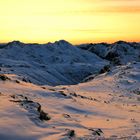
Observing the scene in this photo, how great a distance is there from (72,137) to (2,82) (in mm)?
14651

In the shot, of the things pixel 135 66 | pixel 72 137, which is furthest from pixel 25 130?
pixel 135 66

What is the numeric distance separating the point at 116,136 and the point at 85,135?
1.58 m

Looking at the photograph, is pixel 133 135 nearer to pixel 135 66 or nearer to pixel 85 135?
pixel 85 135

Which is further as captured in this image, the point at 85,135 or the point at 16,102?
the point at 16,102

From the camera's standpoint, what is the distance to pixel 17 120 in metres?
16.2

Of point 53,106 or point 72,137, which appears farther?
point 53,106

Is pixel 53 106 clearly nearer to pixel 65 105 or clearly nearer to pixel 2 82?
pixel 65 105

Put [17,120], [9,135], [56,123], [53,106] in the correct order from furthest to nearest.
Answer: [53,106]
[56,123]
[17,120]
[9,135]

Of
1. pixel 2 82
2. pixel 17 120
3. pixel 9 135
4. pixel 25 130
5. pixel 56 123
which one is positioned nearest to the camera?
pixel 9 135

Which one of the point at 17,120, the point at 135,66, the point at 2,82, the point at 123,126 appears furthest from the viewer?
the point at 135,66

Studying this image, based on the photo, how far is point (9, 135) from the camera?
1411 cm

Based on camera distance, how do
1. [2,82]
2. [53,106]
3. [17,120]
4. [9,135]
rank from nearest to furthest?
[9,135], [17,120], [53,106], [2,82]

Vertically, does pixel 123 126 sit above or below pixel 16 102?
below

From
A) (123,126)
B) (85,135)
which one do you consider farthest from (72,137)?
(123,126)
